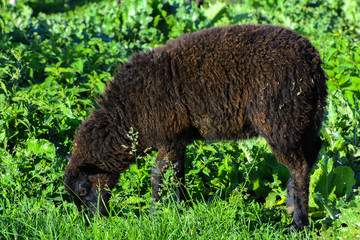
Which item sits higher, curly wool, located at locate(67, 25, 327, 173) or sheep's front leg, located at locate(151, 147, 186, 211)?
curly wool, located at locate(67, 25, 327, 173)

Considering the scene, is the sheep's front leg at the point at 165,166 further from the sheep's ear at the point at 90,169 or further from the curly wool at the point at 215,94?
the sheep's ear at the point at 90,169

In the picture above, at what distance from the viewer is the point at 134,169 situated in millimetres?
4855

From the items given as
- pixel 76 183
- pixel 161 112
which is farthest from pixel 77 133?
pixel 161 112

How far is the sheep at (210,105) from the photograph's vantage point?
397 centimetres

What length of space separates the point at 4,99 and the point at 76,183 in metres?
1.61

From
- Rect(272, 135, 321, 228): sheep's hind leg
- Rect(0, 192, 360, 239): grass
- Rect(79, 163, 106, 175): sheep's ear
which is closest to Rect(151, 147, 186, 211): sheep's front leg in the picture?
Rect(0, 192, 360, 239): grass

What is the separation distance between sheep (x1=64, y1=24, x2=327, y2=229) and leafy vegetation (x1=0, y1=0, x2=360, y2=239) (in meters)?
0.28

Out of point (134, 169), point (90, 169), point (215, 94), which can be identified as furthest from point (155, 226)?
point (134, 169)

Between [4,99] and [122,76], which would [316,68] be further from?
[4,99]

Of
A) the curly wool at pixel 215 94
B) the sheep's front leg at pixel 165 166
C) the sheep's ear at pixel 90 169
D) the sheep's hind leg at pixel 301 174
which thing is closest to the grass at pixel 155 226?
the sheep's hind leg at pixel 301 174

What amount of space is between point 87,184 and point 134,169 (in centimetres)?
62

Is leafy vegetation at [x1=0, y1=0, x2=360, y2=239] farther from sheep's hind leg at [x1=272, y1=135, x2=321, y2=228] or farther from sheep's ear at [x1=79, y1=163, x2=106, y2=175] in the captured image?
sheep's ear at [x1=79, y1=163, x2=106, y2=175]

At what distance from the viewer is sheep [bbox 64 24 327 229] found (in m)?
3.97

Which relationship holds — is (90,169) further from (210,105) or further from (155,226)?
(210,105)
